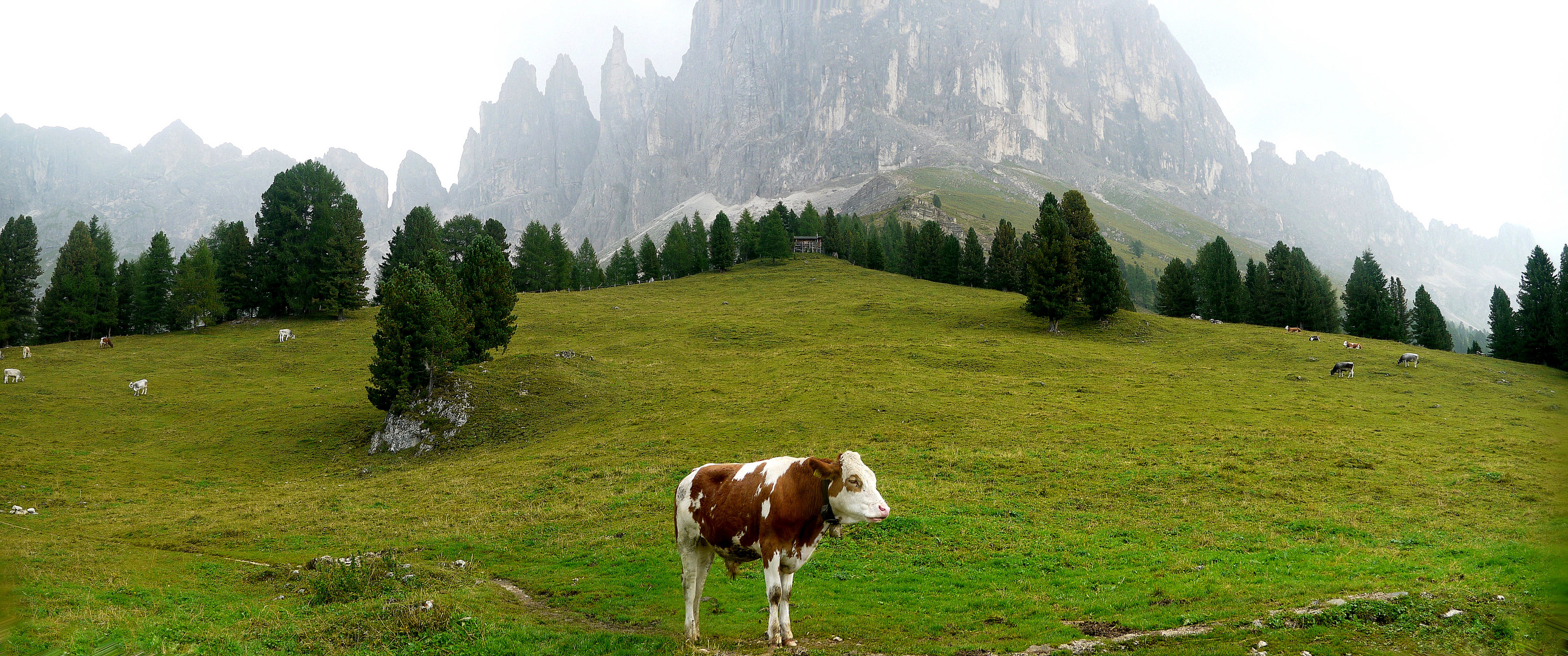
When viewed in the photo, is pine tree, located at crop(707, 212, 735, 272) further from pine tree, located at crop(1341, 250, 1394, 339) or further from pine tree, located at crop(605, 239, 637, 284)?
pine tree, located at crop(1341, 250, 1394, 339)

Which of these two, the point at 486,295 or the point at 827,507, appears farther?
the point at 486,295

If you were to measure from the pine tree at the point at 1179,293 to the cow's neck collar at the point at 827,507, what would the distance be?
92757mm

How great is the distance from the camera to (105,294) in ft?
238

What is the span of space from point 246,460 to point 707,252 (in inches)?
3644

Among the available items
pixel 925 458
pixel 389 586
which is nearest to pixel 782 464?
pixel 389 586

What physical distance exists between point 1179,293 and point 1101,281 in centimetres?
2855

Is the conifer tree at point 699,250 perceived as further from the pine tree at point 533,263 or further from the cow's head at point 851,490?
the cow's head at point 851,490

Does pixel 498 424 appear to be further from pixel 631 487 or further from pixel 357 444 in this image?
pixel 631 487

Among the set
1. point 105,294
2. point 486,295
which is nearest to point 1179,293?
point 486,295

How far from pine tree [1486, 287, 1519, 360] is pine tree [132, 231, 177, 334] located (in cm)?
14137

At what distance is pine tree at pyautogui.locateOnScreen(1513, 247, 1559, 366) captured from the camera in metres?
60.1

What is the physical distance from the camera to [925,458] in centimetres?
3164

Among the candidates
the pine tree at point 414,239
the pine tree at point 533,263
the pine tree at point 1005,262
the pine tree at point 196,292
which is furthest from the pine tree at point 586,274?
the pine tree at point 1005,262

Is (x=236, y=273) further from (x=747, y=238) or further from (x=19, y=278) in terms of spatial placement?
(x=747, y=238)
